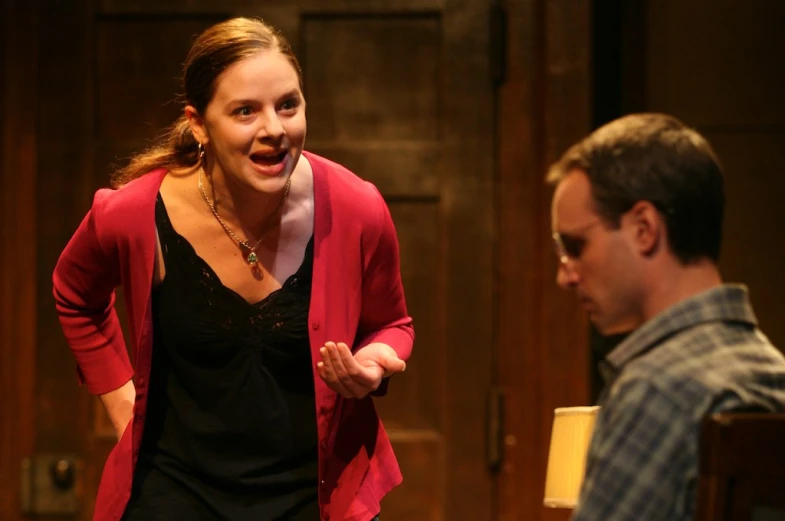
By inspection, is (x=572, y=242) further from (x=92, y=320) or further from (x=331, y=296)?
(x=92, y=320)

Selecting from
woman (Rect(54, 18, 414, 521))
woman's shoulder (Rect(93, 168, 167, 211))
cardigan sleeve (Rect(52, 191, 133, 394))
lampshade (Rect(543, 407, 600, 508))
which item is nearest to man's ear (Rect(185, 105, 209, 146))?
woman (Rect(54, 18, 414, 521))

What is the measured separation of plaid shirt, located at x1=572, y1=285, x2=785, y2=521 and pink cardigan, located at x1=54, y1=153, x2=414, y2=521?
92cm

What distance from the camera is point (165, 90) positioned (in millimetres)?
3471

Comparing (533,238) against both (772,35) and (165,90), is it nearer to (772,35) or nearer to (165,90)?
(772,35)

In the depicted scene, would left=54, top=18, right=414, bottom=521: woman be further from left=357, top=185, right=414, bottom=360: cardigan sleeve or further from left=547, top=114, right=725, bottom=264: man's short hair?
left=547, top=114, right=725, bottom=264: man's short hair

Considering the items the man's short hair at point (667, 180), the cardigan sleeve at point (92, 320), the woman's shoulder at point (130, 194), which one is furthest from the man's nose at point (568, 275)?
the cardigan sleeve at point (92, 320)

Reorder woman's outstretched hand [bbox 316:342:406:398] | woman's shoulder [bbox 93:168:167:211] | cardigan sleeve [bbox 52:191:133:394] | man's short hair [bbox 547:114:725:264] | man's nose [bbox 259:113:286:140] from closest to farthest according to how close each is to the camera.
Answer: man's short hair [bbox 547:114:725:264] → woman's outstretched hand [bbox 316:342:406:398] → man's nose [bbox 259:113:286:140] → woman's shoulder [bbox 93:168:167:211] → cardigan sleeve [bbox 52:191:133:394]

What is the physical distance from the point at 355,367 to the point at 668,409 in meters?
0.83

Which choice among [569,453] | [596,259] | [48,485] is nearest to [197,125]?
[569,453]

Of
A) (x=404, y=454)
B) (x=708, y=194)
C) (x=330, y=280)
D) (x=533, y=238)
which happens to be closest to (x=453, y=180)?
(x=533, y=238)

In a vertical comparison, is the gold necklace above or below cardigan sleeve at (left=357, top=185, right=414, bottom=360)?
above

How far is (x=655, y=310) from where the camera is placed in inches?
57.3

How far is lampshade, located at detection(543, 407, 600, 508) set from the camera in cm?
234

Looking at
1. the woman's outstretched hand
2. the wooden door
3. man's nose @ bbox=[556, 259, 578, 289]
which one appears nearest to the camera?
man's nose @ bbox=[556, 259, 578, 289]
